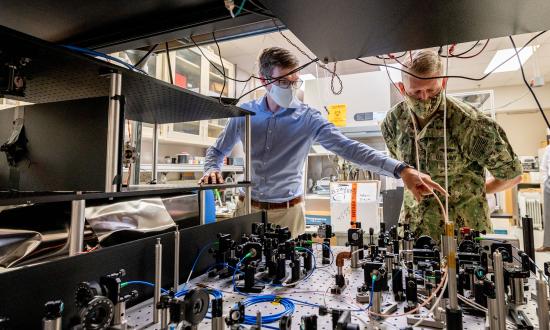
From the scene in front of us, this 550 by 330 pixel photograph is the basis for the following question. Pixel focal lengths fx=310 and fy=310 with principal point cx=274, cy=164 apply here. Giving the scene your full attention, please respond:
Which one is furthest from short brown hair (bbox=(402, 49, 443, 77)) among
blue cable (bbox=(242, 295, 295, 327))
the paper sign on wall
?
the paper sign on wall

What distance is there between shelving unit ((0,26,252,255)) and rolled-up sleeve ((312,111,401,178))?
708mm

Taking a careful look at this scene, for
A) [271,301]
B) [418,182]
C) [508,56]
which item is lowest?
[271,301]

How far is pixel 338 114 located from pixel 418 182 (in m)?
1.96

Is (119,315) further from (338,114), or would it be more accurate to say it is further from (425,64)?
(338,114)

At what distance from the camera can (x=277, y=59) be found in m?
1.53

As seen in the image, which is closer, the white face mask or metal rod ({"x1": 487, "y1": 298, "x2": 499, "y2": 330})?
metal rod ({"x1": 487, "y1": 298, "x2": 499, "y2": 330})

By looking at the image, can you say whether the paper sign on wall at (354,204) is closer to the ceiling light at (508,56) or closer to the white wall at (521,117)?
the ceiling light at (508,56)

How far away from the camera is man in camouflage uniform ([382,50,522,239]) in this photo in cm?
133

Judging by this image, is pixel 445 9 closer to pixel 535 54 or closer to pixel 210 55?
pixel 210 55

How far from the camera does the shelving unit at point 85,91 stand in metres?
0.62

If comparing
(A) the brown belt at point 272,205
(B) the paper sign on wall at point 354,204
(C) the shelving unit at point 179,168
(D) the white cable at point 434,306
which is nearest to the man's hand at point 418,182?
(D) the white cable at point 434,306

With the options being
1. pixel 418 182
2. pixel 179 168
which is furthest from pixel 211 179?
pixel 179 168

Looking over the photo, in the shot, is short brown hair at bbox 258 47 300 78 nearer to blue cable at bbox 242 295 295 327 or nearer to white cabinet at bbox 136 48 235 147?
blue cable at bbox 242 295 295 327

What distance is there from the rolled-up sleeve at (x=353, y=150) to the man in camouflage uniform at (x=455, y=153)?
0.18 meters
